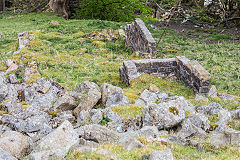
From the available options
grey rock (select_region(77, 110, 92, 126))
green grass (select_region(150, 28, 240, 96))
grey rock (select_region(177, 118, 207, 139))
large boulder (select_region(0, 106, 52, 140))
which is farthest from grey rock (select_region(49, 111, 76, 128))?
green grass (select_region(150, 28, 240, 96))

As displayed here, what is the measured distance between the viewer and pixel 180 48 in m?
13.2

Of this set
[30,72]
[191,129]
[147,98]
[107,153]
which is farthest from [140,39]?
[107,153]

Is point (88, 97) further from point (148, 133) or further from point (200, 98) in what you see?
point (200, 98)

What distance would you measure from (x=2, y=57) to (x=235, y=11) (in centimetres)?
1498

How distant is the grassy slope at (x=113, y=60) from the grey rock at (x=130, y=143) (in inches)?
5.2

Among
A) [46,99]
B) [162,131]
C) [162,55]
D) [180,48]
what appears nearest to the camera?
[162,131]

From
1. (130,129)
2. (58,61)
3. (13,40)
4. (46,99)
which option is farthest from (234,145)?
(13,40)

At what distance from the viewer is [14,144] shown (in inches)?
171

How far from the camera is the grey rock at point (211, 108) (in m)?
6.45

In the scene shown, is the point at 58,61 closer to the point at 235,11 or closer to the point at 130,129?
the point at 130,129

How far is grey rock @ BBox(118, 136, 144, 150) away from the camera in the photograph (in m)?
4.28

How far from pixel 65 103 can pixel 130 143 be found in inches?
104

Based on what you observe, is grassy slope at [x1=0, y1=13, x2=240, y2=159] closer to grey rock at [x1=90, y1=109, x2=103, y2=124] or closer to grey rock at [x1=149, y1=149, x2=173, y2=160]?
grey rock at [x1=149, y1=149, x2=173, y2=160]

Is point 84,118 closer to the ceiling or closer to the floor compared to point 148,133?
closer to the floor
